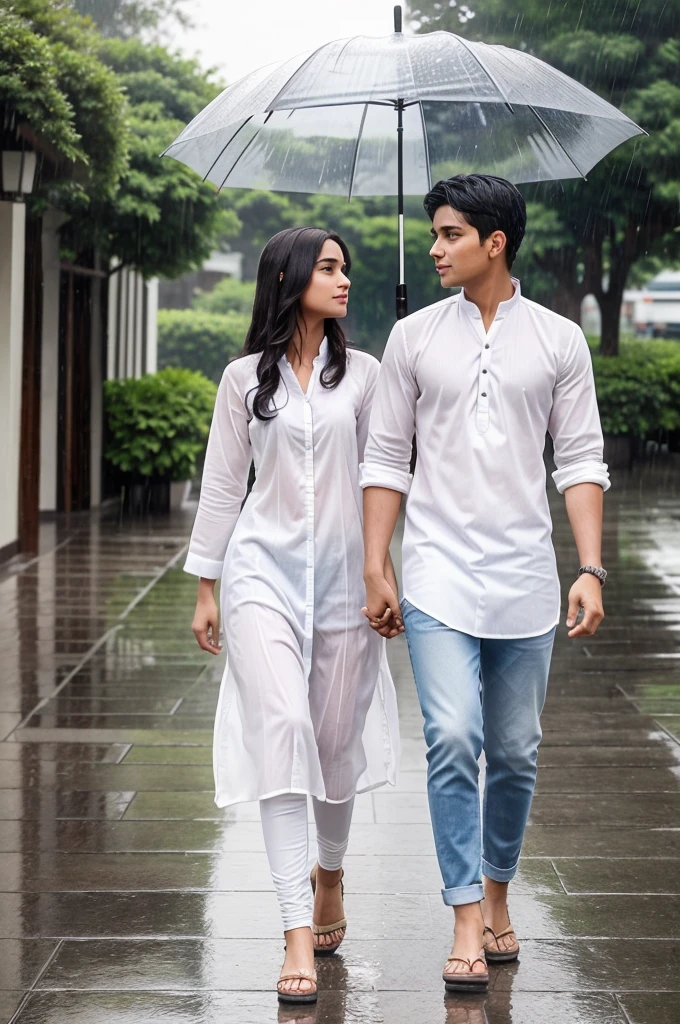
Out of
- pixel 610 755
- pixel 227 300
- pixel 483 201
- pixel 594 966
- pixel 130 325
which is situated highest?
pixel 483 201

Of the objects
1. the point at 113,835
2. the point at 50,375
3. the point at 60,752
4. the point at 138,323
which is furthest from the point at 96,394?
the point at 113,835

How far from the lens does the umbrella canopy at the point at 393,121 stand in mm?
4273

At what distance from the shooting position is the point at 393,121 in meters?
5.21

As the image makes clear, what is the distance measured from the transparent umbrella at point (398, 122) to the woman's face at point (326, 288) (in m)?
0.62

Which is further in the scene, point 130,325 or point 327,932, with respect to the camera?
point 130,325

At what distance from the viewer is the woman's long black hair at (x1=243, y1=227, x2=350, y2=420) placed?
372 centimetres

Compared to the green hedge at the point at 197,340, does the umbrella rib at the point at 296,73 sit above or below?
above

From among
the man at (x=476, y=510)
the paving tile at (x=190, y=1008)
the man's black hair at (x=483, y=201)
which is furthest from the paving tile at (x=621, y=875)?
the man's black hair at (x=483, y=201)

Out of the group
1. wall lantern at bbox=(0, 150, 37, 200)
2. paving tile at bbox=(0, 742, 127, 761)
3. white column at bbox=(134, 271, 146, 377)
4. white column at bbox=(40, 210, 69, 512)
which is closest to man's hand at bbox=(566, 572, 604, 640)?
paving tile at bbox=(0, 742, 127, 761)

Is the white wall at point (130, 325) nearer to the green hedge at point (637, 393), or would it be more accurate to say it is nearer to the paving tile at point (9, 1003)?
the green hedge at point (637, 393)

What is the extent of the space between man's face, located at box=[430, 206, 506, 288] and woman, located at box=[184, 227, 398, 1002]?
0.28 m

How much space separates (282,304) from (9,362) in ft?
26.2

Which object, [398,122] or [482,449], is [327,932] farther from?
[398,122]

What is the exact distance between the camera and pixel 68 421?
50.4ft
